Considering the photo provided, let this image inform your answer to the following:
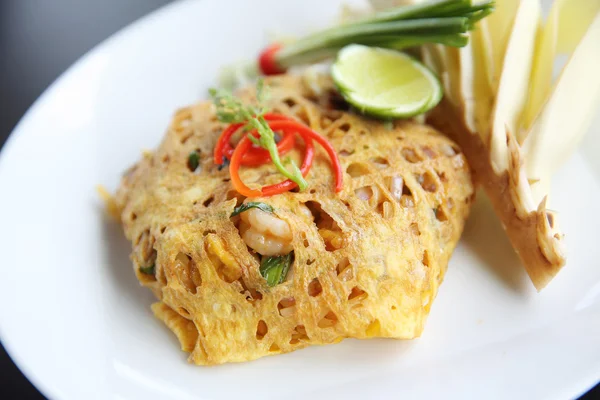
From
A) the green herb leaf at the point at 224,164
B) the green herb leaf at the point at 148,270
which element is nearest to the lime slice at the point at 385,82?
the green herb leaf at the point at 224,164

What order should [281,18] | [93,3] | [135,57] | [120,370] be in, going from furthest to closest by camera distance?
1. [93,3]
2. [281,18]
3. [135,57]
4. [120,370]

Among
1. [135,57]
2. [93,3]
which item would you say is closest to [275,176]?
[135,57]

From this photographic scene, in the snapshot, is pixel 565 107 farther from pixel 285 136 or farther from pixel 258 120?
pixel 258 120

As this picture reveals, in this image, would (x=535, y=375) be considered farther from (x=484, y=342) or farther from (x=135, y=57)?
(x=135, y=57)

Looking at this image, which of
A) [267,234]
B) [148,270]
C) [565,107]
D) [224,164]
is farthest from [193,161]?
[565,107]

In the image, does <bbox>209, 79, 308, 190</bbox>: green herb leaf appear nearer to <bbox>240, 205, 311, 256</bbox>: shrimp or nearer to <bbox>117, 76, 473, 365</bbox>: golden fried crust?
<bbox>117, 76, 473, 365</bbox>: golden fried crust

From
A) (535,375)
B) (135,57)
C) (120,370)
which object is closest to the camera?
(535,375)
